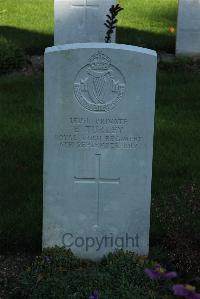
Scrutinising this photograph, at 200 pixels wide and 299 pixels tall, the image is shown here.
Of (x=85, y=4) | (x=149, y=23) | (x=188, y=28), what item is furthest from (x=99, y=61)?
(x=149, y=23)

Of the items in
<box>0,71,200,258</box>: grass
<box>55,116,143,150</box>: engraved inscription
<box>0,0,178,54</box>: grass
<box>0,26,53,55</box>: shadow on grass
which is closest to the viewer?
<box>55,116,143,150</box>: engraved inscription

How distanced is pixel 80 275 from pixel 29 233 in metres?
0.80

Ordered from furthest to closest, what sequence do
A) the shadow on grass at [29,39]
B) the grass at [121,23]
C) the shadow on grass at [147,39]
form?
the grass at [121,23]
the shadow on grass at [147,39]
the shadow on grass at [29,39]

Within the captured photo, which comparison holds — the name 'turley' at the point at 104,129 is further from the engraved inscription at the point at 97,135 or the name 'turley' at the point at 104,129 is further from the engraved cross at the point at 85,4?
the engraved cross at the point at 85,4

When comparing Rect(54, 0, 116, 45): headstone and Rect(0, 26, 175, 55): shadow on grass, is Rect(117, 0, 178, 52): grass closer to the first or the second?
Rect(0, 26, 175, 55): shadow on grass

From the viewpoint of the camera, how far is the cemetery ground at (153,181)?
4617 mm

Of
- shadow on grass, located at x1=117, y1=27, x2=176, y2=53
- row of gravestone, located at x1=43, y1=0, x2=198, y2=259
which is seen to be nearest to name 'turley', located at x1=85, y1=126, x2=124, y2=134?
row of gravestone, located at x1=43, y1=0, x2=198, y2=259

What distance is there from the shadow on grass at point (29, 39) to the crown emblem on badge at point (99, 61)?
6.00 m

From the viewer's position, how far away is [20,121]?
764 centimetres

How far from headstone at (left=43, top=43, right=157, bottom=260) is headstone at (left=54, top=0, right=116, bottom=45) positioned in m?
4.98

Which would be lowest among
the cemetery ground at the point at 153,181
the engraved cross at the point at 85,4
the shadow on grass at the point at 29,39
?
the cemetery ground at the point at 153,181

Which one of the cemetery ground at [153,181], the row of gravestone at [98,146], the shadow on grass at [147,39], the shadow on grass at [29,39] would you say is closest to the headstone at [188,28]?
the cemetery ground at [153,181]

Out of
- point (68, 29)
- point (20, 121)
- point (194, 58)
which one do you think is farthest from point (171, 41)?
point (20, 121)

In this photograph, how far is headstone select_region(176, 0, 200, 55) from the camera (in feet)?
32.6
